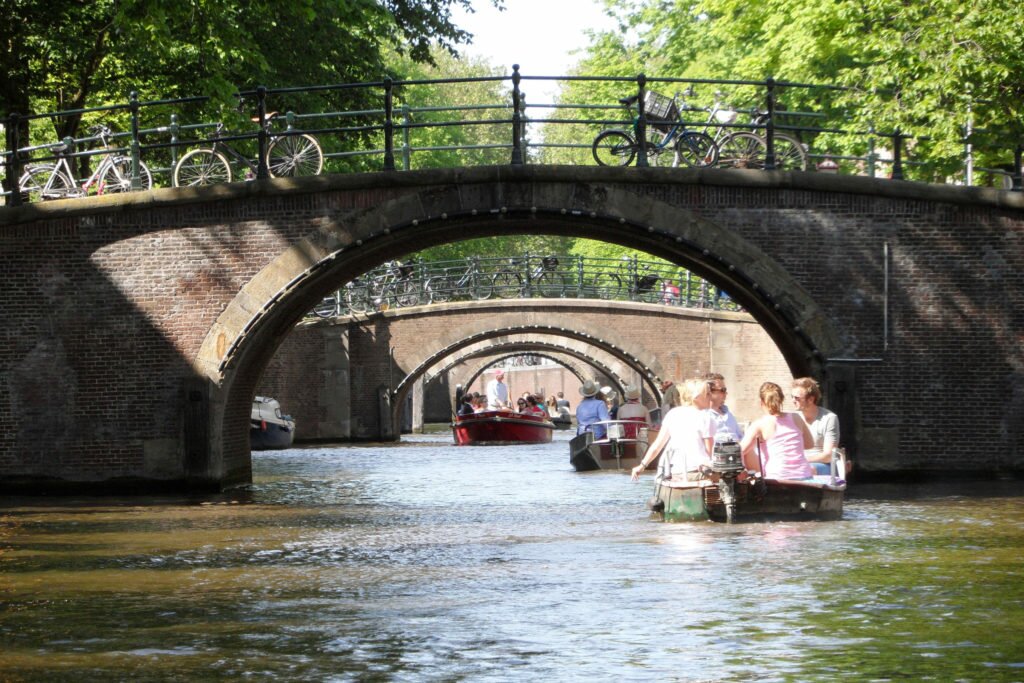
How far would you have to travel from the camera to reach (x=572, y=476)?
70.5ft

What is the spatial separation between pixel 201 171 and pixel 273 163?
823mm

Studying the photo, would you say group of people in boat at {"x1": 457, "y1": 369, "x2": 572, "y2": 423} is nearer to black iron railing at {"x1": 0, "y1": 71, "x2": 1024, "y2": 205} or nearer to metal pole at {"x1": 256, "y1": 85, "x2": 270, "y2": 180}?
black iron railing at {"x1": 0, "y1": 71, "x2": 1024, "y2": 205}

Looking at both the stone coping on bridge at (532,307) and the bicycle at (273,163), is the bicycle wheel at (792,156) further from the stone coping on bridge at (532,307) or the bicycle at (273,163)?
the stone coping on bridge at (532,307)

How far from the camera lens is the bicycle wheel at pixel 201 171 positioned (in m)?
18.6

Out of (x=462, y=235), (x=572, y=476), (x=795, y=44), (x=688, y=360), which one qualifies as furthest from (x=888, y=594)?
(x=688, y=360)

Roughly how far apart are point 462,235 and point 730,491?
6901 mm

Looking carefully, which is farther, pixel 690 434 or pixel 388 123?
pixel 388 123

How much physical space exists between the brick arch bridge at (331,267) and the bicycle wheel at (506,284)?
55.7 feet

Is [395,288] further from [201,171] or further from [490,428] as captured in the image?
[201,171]

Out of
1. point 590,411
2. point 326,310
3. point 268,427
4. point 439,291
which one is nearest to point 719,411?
point 590,411

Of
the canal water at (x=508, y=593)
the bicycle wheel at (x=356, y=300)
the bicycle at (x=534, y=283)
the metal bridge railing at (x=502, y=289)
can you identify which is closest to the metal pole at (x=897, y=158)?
the canal water at (x=508, y=593)

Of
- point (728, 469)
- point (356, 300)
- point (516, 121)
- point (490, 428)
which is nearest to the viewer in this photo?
point (728, 469)

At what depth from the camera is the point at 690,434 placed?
13234mm

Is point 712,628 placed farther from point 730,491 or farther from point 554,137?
point 554,137
